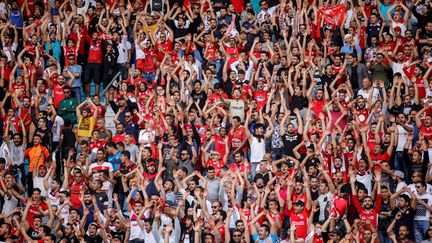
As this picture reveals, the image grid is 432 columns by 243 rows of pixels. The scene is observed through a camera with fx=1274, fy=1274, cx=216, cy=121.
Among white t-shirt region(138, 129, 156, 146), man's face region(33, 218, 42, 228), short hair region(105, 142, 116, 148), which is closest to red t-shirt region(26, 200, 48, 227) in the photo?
man's face region(33, 218, 42, 228)

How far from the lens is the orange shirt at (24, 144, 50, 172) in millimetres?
23203

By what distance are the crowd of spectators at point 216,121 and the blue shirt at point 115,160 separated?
0.08ft

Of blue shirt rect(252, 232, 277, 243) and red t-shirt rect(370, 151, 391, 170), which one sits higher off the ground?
red t-shirt rect(370, 151, 391, 170)

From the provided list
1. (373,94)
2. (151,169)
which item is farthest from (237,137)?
(373,94)

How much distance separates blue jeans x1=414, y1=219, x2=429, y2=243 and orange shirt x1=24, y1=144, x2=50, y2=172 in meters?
6.85

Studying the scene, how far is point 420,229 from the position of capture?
21.3m

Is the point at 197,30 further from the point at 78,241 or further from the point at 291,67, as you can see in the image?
the point at 78,241

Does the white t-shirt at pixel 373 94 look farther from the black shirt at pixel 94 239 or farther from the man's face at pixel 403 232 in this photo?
the black shirt at pixel 94 239

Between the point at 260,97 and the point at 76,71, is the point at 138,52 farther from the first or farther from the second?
the point at 260,97

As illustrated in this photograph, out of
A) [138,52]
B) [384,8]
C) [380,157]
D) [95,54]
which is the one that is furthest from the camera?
[384,8]

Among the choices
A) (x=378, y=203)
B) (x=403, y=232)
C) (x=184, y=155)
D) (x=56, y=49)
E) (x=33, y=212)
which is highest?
(x=56, y=49)

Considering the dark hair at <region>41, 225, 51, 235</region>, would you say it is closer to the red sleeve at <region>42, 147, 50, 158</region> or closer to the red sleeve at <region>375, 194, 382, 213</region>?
the red sleeve at <region>42, 147, 50, 158</region>

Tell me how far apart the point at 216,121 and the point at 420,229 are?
4.58m

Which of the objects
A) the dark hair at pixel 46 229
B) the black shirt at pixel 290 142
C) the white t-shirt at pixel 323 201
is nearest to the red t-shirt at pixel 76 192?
the dark hair at pixel 46 229
